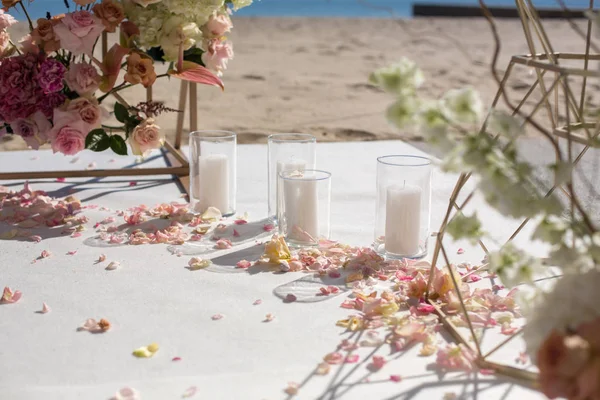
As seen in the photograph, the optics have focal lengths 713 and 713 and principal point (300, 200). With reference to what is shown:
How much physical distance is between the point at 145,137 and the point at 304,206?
432 millimetres

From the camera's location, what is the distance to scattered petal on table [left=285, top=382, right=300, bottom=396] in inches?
34.7

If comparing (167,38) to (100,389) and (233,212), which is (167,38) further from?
(100,389)

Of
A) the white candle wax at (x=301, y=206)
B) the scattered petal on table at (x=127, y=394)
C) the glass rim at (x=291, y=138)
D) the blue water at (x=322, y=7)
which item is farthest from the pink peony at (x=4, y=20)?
the blue water at (x=322, y=7)

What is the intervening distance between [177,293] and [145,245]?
28cm

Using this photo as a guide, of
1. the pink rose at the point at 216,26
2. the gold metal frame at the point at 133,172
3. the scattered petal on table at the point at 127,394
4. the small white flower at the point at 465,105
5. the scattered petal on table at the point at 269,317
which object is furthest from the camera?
the gold metal frame at the point at 133,172

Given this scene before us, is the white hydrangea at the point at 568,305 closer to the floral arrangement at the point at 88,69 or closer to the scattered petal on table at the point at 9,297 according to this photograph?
the scattered petal on table at the point at 9,297

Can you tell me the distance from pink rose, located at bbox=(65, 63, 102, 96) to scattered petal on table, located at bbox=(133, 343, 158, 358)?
2.55 ft

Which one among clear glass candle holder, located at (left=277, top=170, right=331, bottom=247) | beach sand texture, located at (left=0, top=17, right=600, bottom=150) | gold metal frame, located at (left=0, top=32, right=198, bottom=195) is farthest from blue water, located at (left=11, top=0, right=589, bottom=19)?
clear glass candle holder, located at (left=277, top=170, right=331, bottom=247)

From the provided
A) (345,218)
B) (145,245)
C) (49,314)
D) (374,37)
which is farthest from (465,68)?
(49,314)

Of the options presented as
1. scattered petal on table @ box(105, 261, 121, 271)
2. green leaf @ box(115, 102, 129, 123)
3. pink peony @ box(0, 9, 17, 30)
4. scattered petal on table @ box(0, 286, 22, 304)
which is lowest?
scattered petal on table @ box(0, 286, 22, 304)

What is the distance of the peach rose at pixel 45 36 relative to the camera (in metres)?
1.56

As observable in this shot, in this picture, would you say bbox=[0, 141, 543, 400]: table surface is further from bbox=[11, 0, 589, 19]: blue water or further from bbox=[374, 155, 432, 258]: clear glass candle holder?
bbox=[11, 0, 589, 19]: blue water

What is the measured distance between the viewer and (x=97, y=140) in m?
1.60

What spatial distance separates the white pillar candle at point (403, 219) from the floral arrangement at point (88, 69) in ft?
1.91
